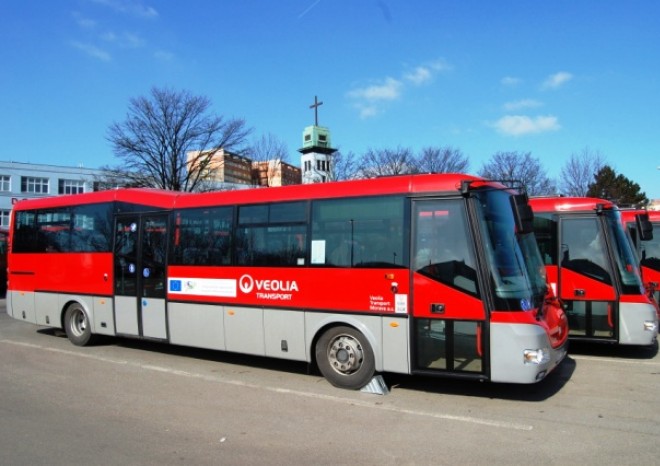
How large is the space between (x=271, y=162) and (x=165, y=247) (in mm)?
23316

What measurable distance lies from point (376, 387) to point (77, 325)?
23.4ft

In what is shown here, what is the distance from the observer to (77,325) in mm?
10773

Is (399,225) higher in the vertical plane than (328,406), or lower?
higher

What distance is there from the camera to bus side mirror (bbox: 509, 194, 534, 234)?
639cm

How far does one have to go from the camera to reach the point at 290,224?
25.4 ft

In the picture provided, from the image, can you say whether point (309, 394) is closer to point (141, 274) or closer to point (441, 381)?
point (441, 381)

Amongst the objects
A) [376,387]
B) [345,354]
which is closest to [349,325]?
[345,354]

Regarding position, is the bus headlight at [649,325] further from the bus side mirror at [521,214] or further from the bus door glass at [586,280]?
the bus side mirror at [521,214]

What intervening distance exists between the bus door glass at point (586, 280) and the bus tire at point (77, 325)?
31.0ft

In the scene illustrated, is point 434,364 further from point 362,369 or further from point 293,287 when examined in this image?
point 293,287

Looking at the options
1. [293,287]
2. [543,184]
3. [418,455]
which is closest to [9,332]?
[293,287]

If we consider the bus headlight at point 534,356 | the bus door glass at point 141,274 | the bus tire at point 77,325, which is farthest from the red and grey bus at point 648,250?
the bus tire at point 77,325

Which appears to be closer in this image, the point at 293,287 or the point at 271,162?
the point at 293,287

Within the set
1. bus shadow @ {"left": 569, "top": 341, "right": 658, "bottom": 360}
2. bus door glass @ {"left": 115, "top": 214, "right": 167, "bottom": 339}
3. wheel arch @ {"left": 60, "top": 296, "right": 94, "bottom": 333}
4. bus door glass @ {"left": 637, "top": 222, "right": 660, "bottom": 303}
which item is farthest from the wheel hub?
bus door glass @ {"left": 637, "top": 222, "right": 660, "bottom": 303}
